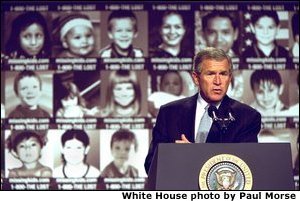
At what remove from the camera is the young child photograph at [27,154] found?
173 inches

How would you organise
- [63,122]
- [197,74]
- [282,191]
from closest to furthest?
[282,191], [197,74], [63,122]

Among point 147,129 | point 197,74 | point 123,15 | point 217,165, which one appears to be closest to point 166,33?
point 123,15

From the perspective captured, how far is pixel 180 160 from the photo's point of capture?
1.90 m

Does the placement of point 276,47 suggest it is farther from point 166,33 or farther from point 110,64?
point 110,64

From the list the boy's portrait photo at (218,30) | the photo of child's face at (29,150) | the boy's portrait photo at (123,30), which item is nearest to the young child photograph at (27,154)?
the photo of child's face at (29,150)

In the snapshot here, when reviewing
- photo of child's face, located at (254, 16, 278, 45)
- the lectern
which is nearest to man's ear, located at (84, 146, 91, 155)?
photo of child's face, located at (254, 16, 278, 45)

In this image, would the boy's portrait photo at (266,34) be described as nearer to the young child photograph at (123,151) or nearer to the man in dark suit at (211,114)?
the young child photograph at (123,151)

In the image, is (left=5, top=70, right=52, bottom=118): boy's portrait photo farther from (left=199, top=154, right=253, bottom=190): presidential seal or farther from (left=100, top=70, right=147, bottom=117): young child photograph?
(left=199, top=154, right=253, bottom=190): presidential seal

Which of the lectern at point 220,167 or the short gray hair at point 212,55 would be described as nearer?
the lectern at point 220,167

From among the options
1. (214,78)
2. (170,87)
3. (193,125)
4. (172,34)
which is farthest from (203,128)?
(172,34)

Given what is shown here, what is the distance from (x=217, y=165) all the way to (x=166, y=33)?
8.64 ft

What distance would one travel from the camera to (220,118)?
2068 millimetres

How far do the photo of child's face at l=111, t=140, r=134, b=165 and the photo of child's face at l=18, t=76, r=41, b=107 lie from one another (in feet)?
1.85

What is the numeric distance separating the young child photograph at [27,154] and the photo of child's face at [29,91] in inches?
7.3
